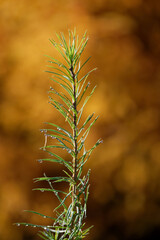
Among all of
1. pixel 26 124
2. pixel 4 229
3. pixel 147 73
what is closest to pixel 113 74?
pixel 147 73

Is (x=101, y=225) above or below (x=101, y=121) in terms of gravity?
below

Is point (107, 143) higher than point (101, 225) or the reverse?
higher

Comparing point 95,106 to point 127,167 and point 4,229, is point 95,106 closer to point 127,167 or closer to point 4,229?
point 127,167

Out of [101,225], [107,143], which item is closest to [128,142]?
[107,143]

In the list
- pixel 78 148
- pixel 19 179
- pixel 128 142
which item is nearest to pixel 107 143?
pixel 128 142

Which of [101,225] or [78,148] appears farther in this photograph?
Answer: [101,225]

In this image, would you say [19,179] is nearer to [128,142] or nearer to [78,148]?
[128,142]

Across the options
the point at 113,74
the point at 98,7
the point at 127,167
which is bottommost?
the point at 127,167

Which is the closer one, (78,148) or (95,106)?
(78,148)

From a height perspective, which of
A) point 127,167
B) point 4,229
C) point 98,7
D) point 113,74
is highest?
point 98,7
